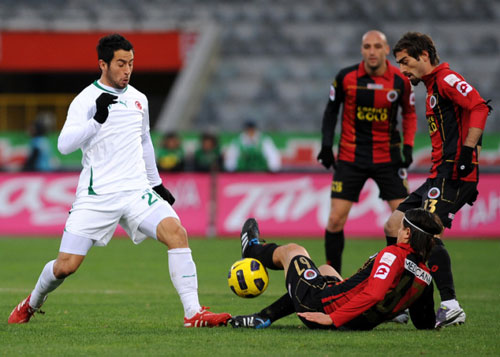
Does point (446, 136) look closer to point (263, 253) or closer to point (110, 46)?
point (263, 253)

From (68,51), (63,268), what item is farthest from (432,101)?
(68,51)

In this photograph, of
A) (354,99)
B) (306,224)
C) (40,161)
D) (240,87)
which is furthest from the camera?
(240,87)

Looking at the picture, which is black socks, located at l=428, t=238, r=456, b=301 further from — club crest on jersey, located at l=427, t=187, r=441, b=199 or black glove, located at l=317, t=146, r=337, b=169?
black glove, located at l=317, t=146, r=337, b=169

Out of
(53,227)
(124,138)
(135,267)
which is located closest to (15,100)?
(53,227)

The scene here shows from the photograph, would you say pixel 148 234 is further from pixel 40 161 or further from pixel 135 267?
pixel 40 161

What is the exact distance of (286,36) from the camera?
2719 cm

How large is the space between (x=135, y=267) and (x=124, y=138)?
18.6 ft

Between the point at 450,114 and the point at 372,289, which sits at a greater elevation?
the point at 450,114

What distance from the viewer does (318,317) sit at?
22.3 ft

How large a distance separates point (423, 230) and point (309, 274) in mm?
881

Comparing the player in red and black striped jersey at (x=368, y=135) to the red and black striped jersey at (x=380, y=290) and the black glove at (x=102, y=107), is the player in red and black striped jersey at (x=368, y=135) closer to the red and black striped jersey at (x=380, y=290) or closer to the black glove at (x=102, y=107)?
the red and black striped jersey at (x=380, y=290)

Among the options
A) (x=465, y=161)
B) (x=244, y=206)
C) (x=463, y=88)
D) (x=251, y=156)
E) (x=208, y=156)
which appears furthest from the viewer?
(x=251, y=156)

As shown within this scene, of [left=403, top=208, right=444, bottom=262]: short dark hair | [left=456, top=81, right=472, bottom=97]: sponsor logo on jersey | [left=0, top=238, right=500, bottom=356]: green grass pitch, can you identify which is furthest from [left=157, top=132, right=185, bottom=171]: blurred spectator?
[left=403, top=208, right=444, bottom=262]: short dark hair

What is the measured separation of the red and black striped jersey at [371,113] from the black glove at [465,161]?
2306mm
